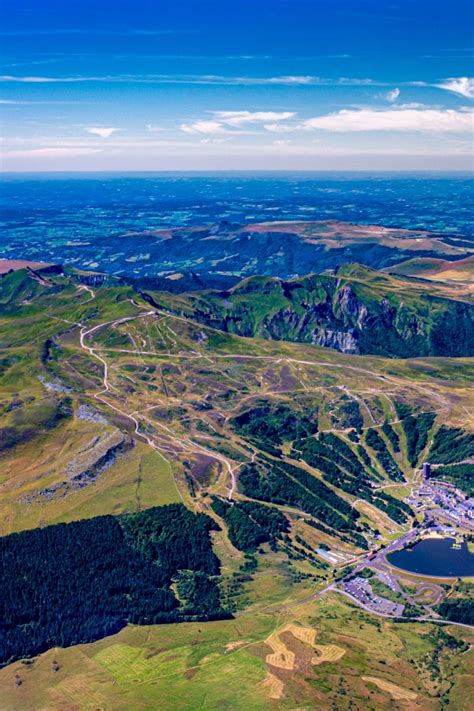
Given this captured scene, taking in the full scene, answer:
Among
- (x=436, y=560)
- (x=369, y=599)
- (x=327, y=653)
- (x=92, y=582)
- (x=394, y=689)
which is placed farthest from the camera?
(x=436, y=560)

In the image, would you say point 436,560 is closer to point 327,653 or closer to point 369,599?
point 369,599

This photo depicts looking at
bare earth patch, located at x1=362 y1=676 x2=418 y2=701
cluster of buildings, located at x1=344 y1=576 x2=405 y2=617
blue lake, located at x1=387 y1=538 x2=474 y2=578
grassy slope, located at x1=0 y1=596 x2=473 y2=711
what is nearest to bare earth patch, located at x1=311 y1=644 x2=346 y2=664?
grassy slope, located at x1=0 y1=596 x2=473 y2=711

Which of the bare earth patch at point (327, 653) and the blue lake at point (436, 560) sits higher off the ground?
the bare earth patch at point (327, 653)

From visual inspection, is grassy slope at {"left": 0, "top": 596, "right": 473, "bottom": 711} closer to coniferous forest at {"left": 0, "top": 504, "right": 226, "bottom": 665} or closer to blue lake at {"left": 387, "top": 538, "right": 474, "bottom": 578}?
coniferous forest at {"left": 0, "top": 504, "right": 226, "bottom": 665}

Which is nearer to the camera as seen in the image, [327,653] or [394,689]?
[394,689]

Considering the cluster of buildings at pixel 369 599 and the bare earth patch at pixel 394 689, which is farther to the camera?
the cluster of buildings at pixel 369 599

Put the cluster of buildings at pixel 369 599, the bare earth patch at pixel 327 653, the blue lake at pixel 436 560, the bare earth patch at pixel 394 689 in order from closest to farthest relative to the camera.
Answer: the bare earth patch at pixel 394 689 < the bare earth patch at pixel 327 653 < the cluster of buildings at pixel 369 599 < the blue lake at pixel 436 560

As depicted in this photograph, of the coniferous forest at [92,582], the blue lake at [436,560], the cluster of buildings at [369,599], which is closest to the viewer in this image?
the coniferous forest at [92,582]

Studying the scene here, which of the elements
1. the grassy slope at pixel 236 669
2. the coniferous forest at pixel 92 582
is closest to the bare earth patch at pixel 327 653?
the grassy slope at pixel 236 669

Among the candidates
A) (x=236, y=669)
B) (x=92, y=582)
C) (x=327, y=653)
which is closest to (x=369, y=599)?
(x=327, y=653)

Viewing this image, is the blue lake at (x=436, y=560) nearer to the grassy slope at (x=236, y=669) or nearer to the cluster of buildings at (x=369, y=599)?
the cluster of buildings at (x=369, y=599)
